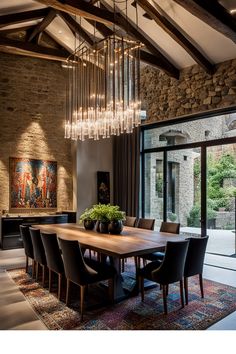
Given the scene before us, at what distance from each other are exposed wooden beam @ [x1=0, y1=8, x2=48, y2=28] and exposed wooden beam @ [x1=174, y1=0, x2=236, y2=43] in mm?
3603

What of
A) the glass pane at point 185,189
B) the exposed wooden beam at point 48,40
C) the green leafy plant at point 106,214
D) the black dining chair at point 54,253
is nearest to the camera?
the black dining chair at point 54,253

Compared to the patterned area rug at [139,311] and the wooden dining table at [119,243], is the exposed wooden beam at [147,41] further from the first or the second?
the patterned area rug at [139,311]

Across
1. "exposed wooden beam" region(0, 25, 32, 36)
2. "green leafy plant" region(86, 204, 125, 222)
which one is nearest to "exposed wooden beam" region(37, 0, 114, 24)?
"exposed wooden beam" region(0, 25, 32, 36)

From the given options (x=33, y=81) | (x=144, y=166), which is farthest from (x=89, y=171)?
(x=33, y=81)

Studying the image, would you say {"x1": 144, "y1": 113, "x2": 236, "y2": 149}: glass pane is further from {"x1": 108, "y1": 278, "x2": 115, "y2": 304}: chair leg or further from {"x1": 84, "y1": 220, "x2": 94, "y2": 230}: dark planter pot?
{"x1": 108, "y1": 278, "x2": 115, "y2": 304}: chair leg

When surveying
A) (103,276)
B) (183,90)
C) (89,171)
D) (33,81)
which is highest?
(33,81)

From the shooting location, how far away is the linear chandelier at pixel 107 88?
14.3 ft

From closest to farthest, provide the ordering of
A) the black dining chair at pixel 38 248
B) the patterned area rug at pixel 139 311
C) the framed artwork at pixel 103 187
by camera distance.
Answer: the patterned area rug at pixel 139 311, the black dining chair at pixel 38 248, the framed artwork at pixel 103 187

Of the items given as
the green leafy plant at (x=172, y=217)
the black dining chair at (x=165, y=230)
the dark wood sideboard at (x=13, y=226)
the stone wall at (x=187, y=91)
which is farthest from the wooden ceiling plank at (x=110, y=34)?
the dark wood sideboard at (x=13, y=226)

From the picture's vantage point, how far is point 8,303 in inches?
145

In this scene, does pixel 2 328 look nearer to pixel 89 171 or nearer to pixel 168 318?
pixel 168 318

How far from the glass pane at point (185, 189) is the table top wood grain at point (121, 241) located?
7.80 ft

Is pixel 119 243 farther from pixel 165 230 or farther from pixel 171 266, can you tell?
Result: pixel 165 230
